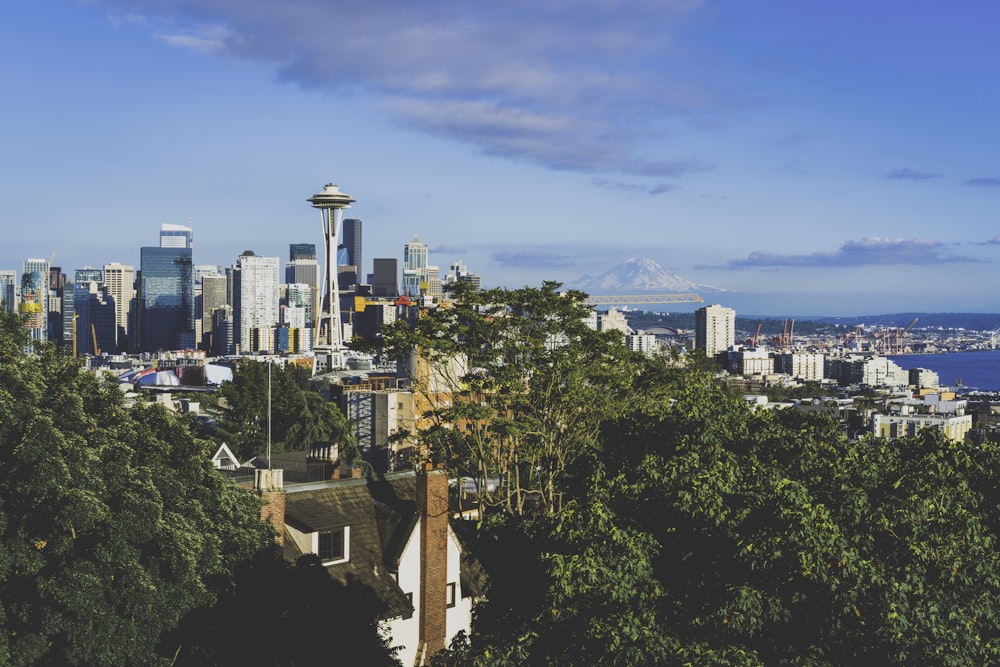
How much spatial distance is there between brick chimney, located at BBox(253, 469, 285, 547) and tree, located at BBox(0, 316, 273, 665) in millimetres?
3660

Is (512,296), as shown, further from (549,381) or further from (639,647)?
(639,647)

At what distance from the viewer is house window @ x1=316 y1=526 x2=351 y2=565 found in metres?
28.8

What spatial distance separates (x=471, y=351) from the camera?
1230 inches

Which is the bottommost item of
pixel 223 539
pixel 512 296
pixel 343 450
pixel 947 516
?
pixel 343 450

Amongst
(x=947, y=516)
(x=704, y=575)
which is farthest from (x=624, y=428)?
(x=947, y=516)

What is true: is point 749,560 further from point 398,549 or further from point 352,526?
point 352,526

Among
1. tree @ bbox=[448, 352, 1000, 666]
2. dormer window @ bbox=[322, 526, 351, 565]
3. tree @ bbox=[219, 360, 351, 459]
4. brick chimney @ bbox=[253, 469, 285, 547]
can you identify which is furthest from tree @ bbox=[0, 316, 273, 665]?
tree @ bbox=[219, 360, 351, 459]

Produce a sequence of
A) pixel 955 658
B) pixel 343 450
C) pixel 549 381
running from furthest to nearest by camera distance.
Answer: pixel 343 450 → pixel 549 381 → pixel 955 658

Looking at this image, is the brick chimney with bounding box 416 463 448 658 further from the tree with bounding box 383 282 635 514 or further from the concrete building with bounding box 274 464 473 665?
the tree with bounding box 383 282 635 514

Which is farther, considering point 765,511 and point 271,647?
point 271,647

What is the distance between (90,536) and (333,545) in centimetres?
1054

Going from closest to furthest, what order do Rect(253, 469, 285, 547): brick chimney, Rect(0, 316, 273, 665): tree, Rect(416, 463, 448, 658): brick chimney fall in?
1. Rect(0, 316, 273, 665): tree
2. Rect(253, 469, 285, 547): brick chimney
3. Rect(416, 463, 448, 658): brick chimney

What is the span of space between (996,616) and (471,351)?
18027mm

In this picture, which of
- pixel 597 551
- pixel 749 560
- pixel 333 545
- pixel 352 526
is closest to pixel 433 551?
pixel 352 526
